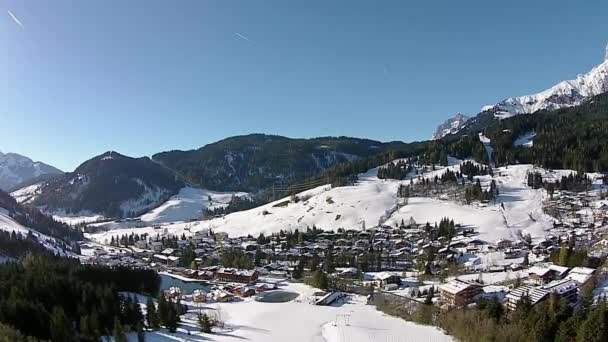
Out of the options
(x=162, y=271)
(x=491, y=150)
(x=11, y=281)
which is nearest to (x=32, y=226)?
(x=162, y=271)

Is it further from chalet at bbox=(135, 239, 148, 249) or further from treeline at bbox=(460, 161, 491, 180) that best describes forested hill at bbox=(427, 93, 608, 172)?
chalet at bbox=(135, 239, 148, 249)

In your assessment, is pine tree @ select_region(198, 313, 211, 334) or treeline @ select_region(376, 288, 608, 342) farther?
pine tree @ select_region(198, 313, 211, 334)

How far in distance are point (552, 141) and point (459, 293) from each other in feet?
413

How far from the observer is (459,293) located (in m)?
47.8

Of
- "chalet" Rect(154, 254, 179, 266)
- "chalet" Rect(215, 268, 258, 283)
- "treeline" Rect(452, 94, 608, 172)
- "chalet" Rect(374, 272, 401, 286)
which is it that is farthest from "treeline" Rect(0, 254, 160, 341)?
"treeline" Rect(452, 94, 608, 172)

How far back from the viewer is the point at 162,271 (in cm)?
8612

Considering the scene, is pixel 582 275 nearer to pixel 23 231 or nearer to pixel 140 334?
pixel 140 334

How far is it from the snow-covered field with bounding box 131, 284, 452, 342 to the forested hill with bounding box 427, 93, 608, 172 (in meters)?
105

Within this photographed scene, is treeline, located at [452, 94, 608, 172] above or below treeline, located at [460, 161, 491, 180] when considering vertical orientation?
above

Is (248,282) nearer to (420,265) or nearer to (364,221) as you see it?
(420,265)

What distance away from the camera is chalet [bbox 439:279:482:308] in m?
47.5

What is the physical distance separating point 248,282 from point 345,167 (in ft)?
353

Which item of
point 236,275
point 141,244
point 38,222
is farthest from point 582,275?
point 38,222

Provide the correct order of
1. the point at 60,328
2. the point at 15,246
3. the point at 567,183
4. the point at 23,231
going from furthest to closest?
the point at 567,183, the point at 23,231, the point at 15,246, the point at 60,328
